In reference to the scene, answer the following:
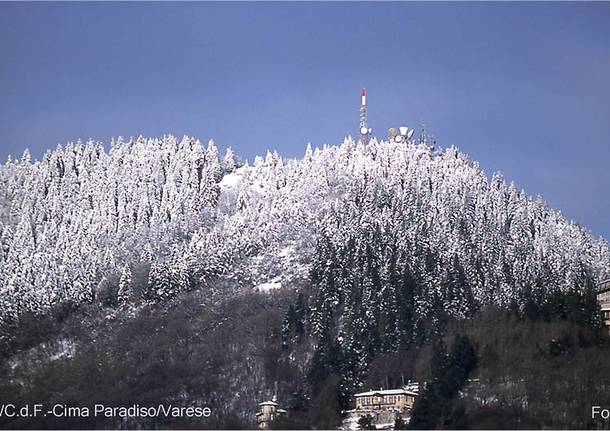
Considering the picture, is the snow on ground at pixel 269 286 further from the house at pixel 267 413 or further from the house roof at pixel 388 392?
the house roof at pixel 388 392

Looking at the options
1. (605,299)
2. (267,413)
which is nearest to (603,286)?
(605,299)

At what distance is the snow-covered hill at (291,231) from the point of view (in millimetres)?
160125

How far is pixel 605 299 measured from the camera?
485 feet

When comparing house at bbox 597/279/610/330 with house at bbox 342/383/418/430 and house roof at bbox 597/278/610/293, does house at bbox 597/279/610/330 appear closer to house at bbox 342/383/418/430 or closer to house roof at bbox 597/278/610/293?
house roof at bbox 597/278/610/293

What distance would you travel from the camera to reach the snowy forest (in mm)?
140000

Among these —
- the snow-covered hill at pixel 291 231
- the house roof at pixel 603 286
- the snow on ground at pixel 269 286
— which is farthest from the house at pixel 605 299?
the snow on ground at pixel 269 286

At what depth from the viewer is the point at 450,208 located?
173375 mm

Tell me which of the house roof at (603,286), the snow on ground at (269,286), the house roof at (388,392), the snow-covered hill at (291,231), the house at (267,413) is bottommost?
the house at (267,413)

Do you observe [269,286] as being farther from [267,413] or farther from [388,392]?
[388,392]

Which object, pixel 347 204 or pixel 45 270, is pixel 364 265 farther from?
pixel 45 270

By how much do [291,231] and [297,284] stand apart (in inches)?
501

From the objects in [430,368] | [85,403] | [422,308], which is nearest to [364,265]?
[422,308]

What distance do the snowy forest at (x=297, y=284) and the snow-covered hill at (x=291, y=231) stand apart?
0.92ft

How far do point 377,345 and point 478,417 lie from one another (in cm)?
2363
